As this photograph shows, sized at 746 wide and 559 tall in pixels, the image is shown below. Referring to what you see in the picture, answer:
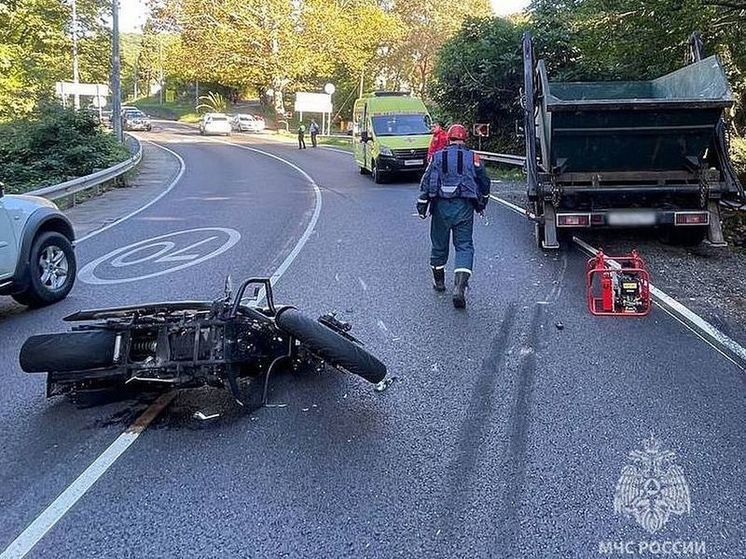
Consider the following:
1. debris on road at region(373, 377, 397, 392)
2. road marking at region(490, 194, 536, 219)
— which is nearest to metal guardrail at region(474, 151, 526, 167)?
road marking at region(490, 194, 536, 219)

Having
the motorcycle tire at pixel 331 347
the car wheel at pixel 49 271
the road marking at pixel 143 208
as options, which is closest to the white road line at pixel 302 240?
the car wheel at pixel 49 271

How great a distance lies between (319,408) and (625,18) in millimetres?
Result: 12268

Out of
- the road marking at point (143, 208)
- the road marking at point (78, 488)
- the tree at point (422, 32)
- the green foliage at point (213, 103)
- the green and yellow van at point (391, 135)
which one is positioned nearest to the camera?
the road marking at point (78, 488)

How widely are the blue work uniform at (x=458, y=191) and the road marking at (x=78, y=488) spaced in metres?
3.59

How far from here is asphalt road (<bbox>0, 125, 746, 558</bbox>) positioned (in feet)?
11.2

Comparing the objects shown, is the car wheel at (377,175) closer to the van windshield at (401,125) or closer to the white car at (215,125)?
the van windshield at (401,125)

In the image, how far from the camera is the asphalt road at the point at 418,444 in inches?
135

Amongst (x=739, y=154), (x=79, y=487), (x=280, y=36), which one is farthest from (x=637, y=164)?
(x=280, y=36)

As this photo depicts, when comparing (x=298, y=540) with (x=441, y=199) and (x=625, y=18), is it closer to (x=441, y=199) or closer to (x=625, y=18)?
(x=441, y=199)

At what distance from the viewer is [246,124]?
60.5 meters

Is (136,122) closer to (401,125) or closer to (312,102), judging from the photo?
(312,102)

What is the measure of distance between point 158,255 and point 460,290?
4957 mm

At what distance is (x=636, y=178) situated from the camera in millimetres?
9914

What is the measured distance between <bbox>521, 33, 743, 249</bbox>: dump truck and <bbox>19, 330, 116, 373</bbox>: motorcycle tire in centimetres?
640
